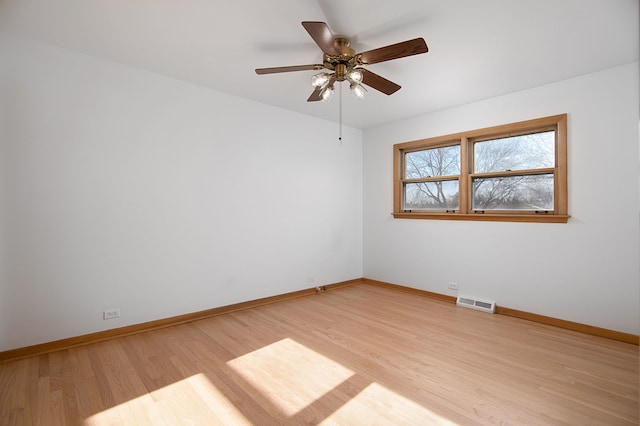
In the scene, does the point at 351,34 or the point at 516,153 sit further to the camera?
the point at 516,153

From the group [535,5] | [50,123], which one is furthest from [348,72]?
[50,123]

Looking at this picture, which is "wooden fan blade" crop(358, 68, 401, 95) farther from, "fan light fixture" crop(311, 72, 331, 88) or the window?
the window

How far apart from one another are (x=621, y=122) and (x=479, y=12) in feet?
6.86

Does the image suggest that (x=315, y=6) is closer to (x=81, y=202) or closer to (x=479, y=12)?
(x=479, y=12)

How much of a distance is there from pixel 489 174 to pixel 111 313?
15.4 feet

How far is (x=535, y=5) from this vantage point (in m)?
2.10

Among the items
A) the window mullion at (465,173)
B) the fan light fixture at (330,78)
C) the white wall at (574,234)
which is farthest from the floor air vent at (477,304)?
the fan light fixture at (330,78)

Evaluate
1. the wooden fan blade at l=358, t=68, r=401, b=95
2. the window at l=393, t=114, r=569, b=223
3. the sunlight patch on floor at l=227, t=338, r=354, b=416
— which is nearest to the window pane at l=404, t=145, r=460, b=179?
the window at l=393, t=114, r=569, b=223

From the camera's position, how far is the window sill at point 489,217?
334 cm

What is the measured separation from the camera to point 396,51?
2.15m

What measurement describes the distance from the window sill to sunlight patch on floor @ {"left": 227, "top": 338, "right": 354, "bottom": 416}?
2.74 m

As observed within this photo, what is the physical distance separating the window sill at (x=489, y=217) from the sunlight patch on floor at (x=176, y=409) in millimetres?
3553

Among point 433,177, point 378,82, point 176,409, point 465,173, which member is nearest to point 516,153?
point 465,173

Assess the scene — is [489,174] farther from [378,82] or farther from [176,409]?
[176,409]
